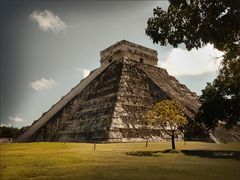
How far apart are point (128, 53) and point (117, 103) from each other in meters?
15.2

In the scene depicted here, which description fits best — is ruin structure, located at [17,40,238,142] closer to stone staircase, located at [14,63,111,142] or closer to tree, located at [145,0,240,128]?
stone staircase, located at [14,63,111,142]

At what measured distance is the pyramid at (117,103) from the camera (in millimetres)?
29375

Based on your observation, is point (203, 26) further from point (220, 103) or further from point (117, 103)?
point (117, 103)

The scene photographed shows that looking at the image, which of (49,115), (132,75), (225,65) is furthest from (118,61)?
(225,65)

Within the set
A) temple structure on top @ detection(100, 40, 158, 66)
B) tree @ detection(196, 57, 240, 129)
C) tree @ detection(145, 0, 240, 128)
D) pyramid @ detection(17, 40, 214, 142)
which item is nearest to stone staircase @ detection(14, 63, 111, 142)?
pyramid @ detection(17, 40, 214, 142)

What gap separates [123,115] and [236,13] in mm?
19690

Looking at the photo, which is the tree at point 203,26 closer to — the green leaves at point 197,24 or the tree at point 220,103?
the green leaves at point 197,24

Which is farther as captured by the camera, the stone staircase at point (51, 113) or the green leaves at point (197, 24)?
the stone staircase at point (51, 113)

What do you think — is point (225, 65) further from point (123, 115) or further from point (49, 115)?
point (49, 115)

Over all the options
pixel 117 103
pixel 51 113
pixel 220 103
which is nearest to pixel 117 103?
pixel 117 103

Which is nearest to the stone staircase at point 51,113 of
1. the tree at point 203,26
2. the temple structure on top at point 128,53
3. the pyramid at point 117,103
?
the pyramid at point 117,103

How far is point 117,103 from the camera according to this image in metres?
31.2

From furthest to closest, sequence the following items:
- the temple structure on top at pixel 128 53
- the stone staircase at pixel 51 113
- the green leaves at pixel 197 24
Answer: the temple structure on top at pixel 128 53 → the stone staircase at pixel 51 113 → the green leaves at pixel 197 24

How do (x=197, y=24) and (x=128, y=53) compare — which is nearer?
(x=197, y=24)
